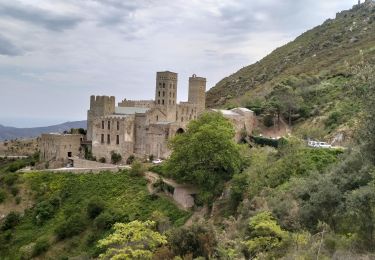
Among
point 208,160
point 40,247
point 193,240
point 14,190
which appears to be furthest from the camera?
point 14,190

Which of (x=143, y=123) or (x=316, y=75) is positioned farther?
(x=316, y=75)

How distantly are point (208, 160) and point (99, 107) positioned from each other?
23.2 meters

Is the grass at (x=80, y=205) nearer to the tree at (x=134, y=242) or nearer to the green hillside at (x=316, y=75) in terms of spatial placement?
the tree at (x=134, y=242)

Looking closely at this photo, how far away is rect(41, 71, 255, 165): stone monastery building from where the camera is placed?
55906 mm

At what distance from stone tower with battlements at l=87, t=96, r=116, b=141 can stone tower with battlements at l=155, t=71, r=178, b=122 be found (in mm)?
6293

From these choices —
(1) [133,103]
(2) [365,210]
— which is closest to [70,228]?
(2) [365,210]

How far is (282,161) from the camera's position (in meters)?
39.0

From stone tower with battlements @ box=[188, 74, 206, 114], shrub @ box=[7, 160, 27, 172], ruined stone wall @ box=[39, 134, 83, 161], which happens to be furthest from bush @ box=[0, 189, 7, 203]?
stone tower with battlements @ box=[188, 74, 206, 114]

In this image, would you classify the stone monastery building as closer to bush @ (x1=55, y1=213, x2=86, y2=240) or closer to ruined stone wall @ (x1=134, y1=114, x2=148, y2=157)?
ruined stone wall @ (x1=134, y1=114, x2=148, y2=157)

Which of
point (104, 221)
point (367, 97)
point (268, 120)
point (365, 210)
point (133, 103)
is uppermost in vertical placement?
point (133, 103)

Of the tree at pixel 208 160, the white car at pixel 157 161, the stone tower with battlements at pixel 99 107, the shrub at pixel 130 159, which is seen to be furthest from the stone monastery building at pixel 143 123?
the tree at pixel 208 160

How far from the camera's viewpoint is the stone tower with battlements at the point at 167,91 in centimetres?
6256

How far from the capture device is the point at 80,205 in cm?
4753

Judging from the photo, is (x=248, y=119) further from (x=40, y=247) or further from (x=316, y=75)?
(x=40, y=247)
